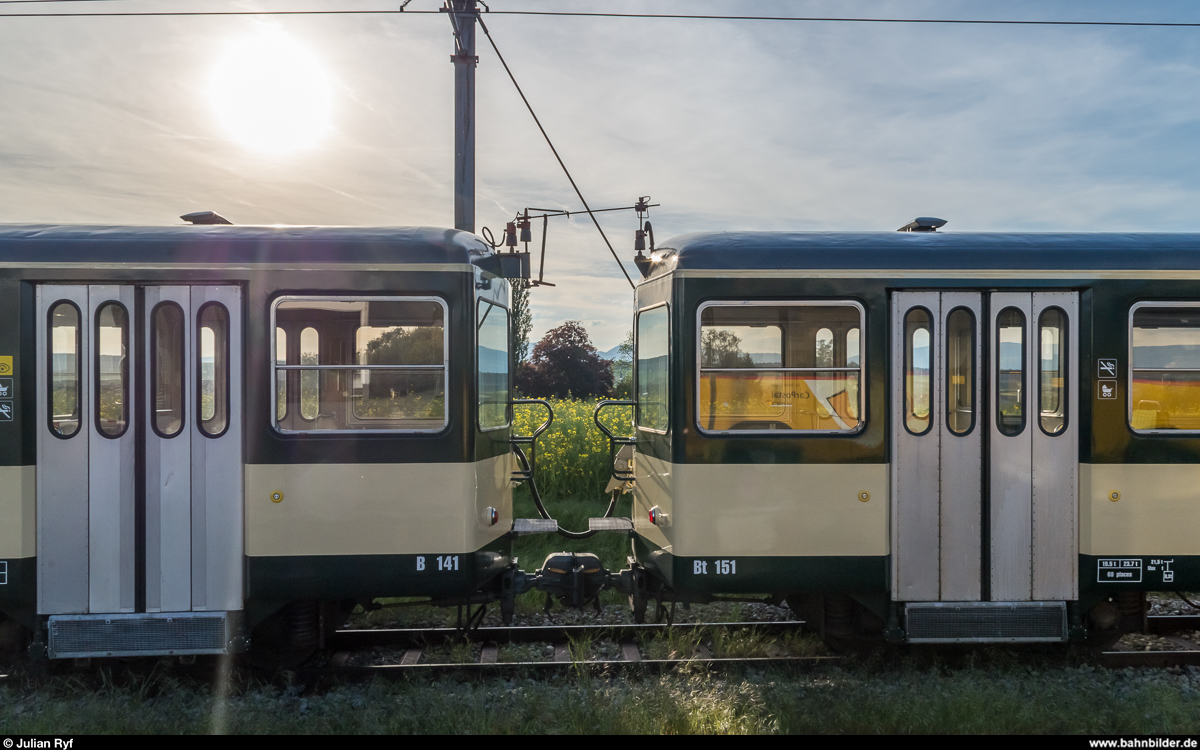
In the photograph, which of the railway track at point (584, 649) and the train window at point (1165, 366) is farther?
the railway track at point (584, 649)

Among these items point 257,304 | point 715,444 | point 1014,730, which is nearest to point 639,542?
point 715,444

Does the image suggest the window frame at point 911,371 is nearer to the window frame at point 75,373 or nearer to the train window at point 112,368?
the train window at point 112,368

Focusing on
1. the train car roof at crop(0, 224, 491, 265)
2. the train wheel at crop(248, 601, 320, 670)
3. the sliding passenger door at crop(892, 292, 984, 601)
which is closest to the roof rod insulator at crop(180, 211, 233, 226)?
the train car roof at crop(0, 224, 491, 265)

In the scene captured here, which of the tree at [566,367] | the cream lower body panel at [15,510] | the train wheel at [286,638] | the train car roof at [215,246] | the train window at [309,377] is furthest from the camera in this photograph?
the tree at [566,367]

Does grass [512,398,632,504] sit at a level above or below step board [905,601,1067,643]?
above

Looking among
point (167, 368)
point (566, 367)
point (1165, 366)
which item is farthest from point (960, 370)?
point (566, 367)

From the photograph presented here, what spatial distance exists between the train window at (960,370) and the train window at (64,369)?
601 cm

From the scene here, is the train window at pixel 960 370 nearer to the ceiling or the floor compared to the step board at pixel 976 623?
nearer to the ceiling

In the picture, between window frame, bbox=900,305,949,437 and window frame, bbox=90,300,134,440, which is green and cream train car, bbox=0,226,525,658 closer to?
window frame, bbox=90,300,134,440

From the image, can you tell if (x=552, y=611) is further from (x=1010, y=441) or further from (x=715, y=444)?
(x=1010, y=441)

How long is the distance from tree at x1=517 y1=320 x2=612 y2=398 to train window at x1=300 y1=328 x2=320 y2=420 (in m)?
31.3

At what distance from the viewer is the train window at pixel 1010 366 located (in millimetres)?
5082

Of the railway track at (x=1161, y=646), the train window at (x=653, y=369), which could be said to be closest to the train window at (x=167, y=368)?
the train window at (x=653, y=369)

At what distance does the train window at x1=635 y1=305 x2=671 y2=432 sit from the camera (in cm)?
527
